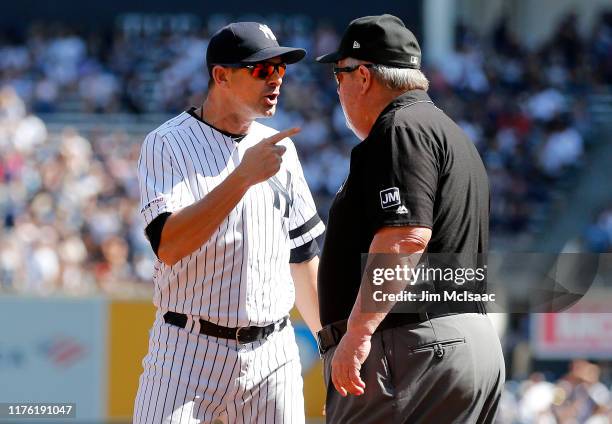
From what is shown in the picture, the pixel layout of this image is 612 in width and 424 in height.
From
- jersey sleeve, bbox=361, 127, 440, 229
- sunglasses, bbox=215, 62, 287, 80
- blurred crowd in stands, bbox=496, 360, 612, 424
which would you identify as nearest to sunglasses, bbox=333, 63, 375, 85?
jersey sleeve, bbox=361, 127, 440, 229

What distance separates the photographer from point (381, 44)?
377 centimetres

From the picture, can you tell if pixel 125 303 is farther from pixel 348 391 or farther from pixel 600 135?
pixel 600 135

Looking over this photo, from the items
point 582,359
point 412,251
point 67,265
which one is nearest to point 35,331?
point 67,265

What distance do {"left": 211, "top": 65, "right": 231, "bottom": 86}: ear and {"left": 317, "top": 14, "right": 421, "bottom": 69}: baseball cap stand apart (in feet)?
1.78

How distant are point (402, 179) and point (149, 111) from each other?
15.4m

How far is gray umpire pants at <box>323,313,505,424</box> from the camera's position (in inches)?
144

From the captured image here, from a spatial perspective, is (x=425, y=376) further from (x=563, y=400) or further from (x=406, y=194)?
(x=563, y=400)

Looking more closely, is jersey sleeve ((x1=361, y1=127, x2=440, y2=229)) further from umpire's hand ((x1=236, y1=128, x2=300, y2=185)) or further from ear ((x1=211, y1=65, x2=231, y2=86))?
ear ((x1=211, y1=65, x2=231, y2=86))

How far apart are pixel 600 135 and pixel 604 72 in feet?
5.93

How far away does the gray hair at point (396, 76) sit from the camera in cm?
379

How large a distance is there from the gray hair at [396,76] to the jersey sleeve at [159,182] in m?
0.72

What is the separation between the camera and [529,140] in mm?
16594


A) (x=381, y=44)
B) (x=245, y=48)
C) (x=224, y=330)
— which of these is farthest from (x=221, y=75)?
(x=224, y=330)

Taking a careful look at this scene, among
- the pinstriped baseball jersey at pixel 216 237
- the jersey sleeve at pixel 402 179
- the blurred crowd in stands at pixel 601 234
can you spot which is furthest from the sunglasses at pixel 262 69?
the blurred crowd in stands at pixel 601 234
